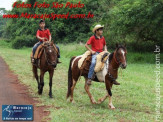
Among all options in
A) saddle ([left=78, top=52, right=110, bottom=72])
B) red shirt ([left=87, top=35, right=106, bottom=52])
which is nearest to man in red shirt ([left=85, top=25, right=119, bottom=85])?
red shirt ([left=87, top=35, right=106, bottom=52])

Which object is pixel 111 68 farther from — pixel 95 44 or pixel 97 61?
pixel 95 44

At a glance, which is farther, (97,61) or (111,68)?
(97,61)

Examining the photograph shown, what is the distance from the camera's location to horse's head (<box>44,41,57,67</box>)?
27.4ft

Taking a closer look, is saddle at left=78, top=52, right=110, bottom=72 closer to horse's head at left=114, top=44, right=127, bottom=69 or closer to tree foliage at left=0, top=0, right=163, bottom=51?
horse's head at left=114, top=44, right=127, bottom=69

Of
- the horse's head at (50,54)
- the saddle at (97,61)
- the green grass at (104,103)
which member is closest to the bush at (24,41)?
the green grass at (104,103)

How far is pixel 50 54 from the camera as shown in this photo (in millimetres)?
8359

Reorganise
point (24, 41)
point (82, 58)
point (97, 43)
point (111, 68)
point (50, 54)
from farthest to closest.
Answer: point (24, 41), point (50, 54), point (82, 58), point (97, 43), point (111, 68)

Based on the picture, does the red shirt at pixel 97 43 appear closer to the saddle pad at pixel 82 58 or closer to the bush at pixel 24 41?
the saddle pad at pixel 82 58

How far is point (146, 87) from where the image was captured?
10.2 metres

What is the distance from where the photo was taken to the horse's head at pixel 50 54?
836 cm

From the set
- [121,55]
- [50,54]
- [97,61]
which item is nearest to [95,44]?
[97,61]

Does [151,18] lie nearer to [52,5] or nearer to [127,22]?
[127,22]

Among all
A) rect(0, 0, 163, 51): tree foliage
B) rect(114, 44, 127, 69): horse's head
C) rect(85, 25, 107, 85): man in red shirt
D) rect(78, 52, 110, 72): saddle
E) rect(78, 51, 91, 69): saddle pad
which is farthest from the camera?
rect(0, 0, 163, 51): tree foliage

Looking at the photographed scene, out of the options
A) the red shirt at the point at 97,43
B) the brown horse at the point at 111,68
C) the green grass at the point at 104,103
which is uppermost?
the red shirt at the point at 97,43
